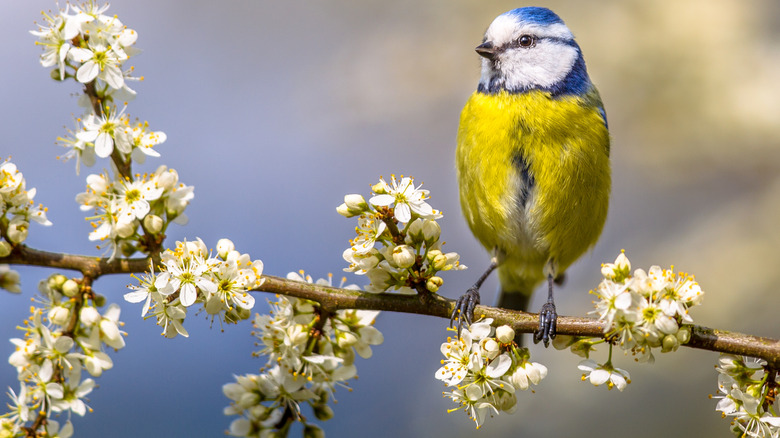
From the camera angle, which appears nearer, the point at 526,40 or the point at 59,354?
the point at 59,354

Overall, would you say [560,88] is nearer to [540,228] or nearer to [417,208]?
[540,228]

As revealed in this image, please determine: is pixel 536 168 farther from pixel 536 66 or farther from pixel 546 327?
pixel 546 327

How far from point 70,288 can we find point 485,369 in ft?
3.34

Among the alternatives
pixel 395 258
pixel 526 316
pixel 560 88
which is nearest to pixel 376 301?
pixel 395 258

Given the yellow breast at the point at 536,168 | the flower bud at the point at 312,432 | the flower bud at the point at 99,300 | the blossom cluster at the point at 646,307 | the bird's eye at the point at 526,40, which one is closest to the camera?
the blossom cluster at the point at 646,307

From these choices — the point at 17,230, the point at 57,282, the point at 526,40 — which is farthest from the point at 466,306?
the point at 526,40

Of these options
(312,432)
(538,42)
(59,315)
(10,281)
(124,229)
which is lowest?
(312,432)

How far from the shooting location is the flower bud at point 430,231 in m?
1.85

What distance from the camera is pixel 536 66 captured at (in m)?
2.90

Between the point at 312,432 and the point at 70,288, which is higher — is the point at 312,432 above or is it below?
below

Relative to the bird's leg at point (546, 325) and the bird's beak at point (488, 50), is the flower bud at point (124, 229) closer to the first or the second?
the bird's leg at point (546, 325)

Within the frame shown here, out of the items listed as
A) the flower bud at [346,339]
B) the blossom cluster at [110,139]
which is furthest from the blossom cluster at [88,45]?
the flower bud at [346,339]

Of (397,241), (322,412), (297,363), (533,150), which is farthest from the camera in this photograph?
(533,150)

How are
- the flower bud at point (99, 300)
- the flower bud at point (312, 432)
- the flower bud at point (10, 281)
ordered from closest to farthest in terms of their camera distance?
the flower bud at point (99, 300) → the flower bud at point (10, 281) → the flower bud at point (312, 432)
